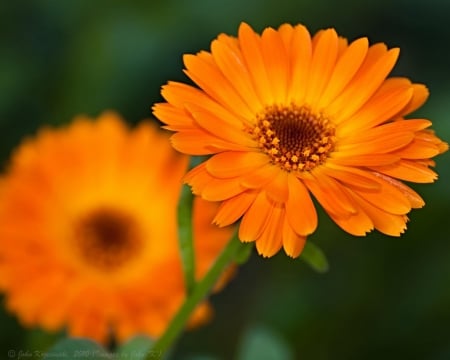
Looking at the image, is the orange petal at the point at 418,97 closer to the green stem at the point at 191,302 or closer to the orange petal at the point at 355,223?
the orange petal at the point at 355,223

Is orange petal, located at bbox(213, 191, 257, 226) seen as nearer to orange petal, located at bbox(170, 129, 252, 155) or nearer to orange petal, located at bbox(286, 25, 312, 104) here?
orange petal, located at bbox(170, 129, 252, 155)

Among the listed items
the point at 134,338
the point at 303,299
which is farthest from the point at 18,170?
the point at 303,299

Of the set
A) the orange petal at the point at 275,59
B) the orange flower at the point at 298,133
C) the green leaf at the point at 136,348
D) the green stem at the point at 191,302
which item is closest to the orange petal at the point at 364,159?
the orange flower at the point at 298,133

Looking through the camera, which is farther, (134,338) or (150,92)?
(150,92)

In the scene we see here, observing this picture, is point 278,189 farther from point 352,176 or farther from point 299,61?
point 299,61

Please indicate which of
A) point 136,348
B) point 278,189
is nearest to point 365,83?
point 278,189

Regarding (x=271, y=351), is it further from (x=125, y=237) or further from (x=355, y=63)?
(x=355, y=63)

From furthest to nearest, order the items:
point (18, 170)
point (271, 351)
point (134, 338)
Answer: point (18, 170) < point (271, 351) < point (134, 338)

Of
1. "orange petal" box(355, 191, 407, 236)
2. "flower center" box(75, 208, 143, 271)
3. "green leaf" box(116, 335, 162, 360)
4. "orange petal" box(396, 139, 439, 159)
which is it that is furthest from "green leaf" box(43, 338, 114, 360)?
"flower center" box(75, 208, 143, 271)
